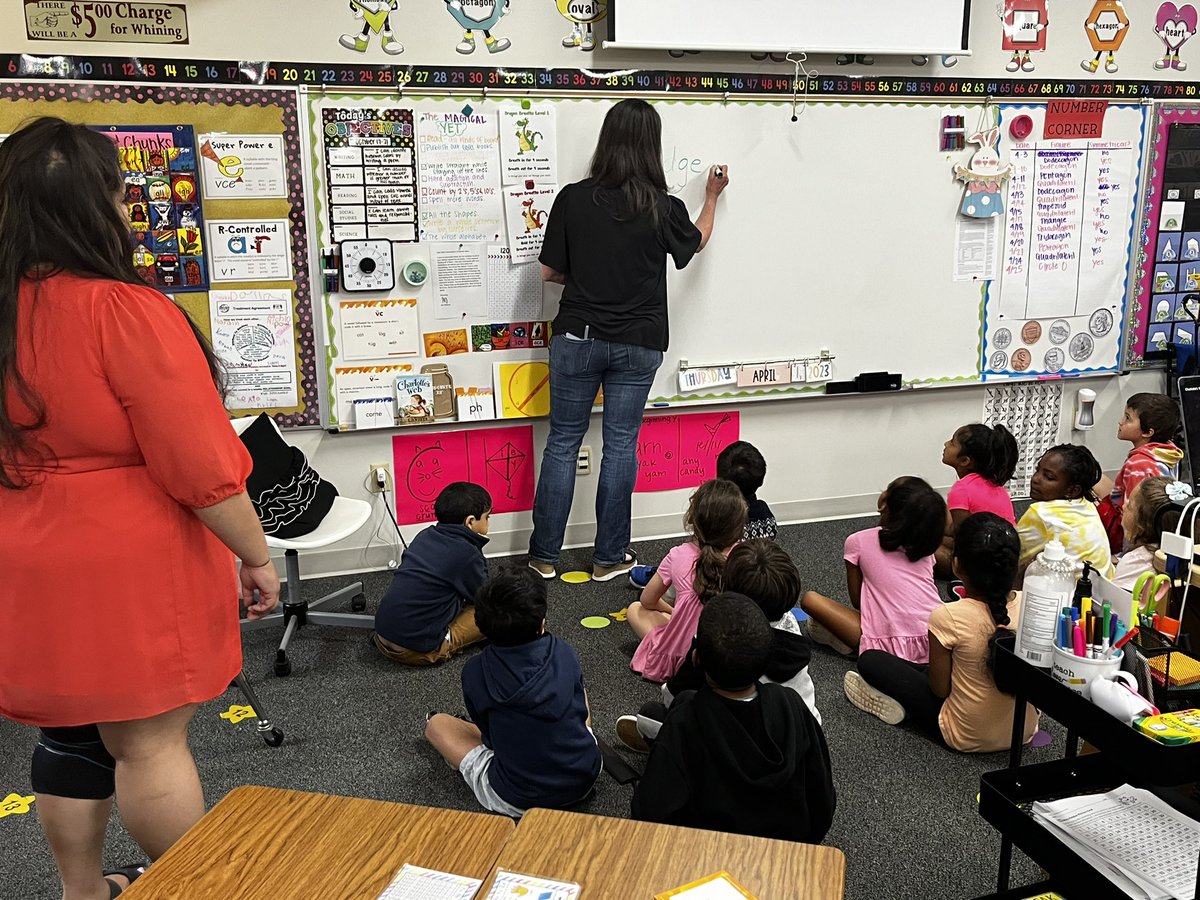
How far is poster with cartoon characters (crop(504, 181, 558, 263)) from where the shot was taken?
3639 mm

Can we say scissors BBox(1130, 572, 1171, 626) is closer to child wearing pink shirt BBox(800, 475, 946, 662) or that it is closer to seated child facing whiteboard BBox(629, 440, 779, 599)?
child wearing pink shirt BBox(800, 475, 946, 662)

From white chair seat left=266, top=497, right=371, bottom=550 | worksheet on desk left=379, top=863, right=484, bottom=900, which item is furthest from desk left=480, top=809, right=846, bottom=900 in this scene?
white chair seat left=266, top=497, right=371, bottom=550

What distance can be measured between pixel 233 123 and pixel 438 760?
2214 mm

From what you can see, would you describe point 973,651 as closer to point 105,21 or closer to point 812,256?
point 812,256

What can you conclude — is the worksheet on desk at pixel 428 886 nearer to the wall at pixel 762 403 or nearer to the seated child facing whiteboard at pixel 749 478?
the seated child facing whiteboard at pixel 749 478

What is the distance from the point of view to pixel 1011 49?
4047 millimetres

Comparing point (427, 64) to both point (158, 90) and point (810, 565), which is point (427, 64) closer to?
point (158, 90)

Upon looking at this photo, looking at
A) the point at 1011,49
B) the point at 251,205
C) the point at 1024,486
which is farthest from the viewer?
the point at 1024,486

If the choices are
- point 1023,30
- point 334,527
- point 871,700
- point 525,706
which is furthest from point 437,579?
point 1023,30

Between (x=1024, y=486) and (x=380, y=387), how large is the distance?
2945mm

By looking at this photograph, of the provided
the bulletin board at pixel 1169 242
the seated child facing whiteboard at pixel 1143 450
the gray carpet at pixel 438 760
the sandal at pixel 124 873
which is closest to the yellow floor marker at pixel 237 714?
the gray carpet at pixel 438 760

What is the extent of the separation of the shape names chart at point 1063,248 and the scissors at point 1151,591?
262 centimetres

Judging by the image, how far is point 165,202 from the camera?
3.30 m

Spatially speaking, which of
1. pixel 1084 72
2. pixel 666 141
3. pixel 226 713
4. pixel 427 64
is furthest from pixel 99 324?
pixel 1084 72
